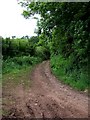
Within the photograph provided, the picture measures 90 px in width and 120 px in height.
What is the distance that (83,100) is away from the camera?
11.5 m

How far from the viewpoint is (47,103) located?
34.7ft

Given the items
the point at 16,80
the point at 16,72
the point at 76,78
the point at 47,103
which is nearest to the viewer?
the point at 47,103

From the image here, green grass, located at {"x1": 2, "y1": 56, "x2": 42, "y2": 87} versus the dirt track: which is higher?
the dirt track

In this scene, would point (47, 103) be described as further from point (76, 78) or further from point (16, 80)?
point (16, 80)

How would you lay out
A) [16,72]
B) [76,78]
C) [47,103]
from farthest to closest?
1. [16,72]
2. [76,78]
3. [47,103]

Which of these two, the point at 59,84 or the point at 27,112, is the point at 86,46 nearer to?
the point at 59,84

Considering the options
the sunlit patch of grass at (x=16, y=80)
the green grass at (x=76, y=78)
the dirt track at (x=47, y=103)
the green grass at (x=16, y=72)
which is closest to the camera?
the dirt track at (x=47, y=103)

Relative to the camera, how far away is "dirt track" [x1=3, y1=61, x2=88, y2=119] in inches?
352

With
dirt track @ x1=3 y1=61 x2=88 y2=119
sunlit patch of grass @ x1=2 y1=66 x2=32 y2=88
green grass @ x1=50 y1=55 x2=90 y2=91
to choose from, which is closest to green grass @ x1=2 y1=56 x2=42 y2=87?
sunlit patch of grass @ x1=2 y1=66 x2=32 y2=88

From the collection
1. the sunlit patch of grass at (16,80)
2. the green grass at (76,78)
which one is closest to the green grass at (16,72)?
the sunlit patch of grass at (16,80)

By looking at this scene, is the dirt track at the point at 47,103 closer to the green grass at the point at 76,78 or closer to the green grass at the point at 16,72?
the green grass at the point at 76,78

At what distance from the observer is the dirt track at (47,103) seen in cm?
895

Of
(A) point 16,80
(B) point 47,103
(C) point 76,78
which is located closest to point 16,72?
(A) point 16,80

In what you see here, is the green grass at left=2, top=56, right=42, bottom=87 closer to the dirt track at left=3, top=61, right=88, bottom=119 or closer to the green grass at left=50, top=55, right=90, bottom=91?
the dirt track at left=3, top=61, right=88, bottom=119
